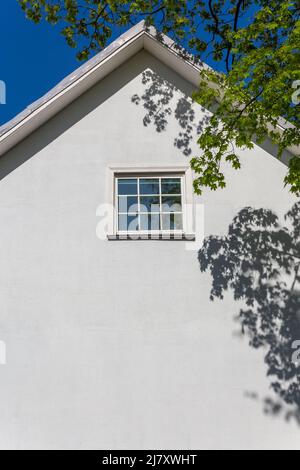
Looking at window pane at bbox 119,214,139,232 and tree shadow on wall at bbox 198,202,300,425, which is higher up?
window pane at bbox 119,214,139,232

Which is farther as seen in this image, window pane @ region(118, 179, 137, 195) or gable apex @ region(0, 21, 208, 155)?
window pane @ region(118, 179, 137, 195)

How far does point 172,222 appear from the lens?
218 inches

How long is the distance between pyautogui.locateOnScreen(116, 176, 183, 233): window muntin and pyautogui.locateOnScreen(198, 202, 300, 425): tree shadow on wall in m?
0.89

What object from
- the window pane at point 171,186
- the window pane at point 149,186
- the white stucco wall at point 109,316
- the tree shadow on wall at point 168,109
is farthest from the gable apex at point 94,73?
the window pane at point 149,186

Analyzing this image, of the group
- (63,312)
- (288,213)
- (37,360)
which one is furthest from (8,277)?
(288,213)

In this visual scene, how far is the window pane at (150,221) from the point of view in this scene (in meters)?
5.52

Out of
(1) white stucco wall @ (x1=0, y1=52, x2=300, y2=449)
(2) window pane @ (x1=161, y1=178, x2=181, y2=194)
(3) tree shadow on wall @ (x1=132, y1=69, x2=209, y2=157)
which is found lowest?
(1) white stucco wall @ (x1=0, y1=52, x2=300, y2=449)

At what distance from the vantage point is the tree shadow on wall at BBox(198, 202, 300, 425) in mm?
4957

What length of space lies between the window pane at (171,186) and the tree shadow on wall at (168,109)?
0.56 m

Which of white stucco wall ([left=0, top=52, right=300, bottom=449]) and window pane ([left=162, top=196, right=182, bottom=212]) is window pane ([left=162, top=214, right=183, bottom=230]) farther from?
white stucco wall ([left=0, top=52, right=300, bottom=449])

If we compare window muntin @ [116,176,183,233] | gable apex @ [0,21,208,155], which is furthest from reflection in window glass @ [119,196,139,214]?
gable apex @ [0,21,208,155]

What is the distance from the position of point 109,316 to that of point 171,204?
2398mm

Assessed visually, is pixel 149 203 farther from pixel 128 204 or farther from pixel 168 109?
pixel 168 109

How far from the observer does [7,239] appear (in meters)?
5.42
